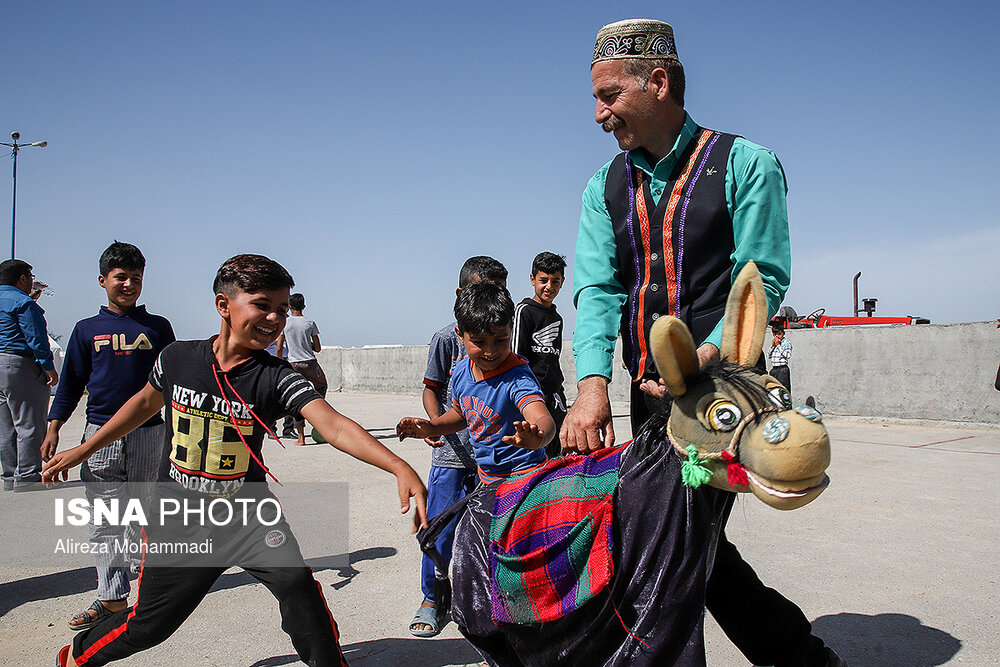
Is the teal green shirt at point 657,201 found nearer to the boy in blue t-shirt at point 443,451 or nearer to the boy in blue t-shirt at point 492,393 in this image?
the boy in blue t-shirt at point 492,393

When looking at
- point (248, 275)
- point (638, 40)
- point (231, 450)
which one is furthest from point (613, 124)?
point (231, 450)

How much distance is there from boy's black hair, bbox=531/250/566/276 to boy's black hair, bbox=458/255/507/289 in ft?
1.15

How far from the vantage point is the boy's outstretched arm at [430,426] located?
326cm

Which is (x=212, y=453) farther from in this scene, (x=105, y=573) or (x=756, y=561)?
(x=756, y=561)

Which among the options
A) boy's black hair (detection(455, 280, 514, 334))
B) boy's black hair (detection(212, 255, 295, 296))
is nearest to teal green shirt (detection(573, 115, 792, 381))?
boy's black hair (detection(455, 280, 514, 334))

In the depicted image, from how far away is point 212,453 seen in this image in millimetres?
2828

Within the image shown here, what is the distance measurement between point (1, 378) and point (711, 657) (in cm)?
722

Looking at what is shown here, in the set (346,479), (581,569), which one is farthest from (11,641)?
(346,479)

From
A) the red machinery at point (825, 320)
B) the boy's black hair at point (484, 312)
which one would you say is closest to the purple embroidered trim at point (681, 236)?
the boy's black hair at point (484, 312)

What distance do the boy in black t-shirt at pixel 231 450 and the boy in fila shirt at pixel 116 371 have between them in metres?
1.21

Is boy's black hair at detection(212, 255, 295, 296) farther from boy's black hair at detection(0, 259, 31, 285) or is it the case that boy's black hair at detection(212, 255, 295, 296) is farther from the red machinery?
the red machinery

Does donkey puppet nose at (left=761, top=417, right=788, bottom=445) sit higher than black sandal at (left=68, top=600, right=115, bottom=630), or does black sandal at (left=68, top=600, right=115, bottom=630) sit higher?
donkey puppet nose at (left=761, top=417, right=788, bottom=445)

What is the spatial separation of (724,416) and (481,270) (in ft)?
9.77

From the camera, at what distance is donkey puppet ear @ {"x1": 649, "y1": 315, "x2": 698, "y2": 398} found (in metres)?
1.76
